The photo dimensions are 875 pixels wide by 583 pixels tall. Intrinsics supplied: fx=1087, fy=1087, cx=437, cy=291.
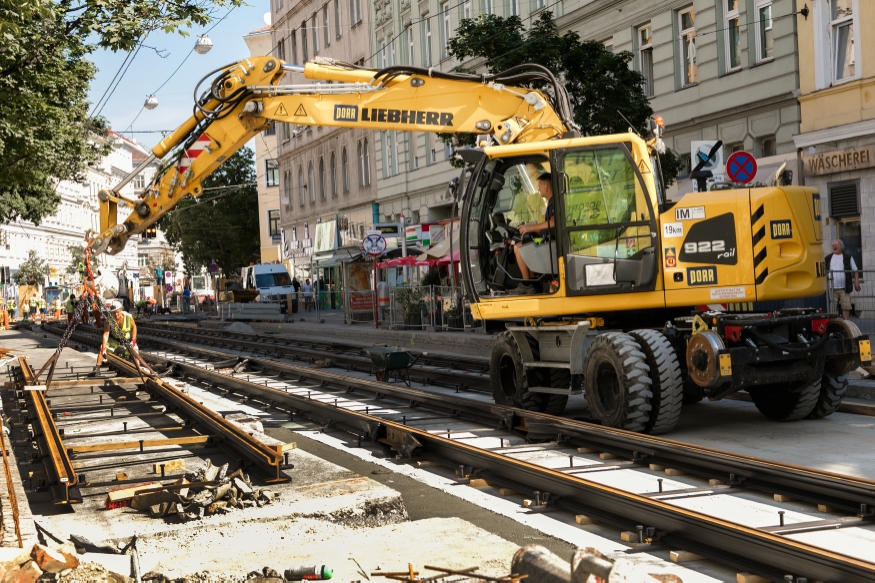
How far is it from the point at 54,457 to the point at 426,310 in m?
20.0

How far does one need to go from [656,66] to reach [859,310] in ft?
43.6

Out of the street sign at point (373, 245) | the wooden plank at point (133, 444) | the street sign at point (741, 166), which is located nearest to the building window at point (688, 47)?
the street sign at point (373, 245)

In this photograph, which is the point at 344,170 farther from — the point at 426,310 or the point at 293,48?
the point at 426,310

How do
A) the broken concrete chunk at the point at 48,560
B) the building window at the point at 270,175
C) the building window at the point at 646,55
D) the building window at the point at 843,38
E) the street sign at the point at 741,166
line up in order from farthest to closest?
the building window at the point at 270,175 → the building window at the point at 646,55 → the building window at the point at 843,38 → the street sign at the point at 741,166 → the broken concrete chunk at the point at 48,560

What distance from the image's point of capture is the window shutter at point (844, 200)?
22.5 m

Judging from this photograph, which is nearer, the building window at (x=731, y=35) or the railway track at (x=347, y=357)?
the railway track at (x=347, y=357)

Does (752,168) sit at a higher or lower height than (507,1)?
lower

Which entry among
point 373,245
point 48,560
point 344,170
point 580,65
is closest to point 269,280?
point 344,170

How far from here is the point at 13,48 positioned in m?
17.0

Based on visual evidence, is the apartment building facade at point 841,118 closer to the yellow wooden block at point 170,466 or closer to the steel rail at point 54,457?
the steel rail at point 54,457

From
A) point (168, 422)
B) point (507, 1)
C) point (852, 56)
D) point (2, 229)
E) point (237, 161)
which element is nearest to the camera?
point (168, 422)

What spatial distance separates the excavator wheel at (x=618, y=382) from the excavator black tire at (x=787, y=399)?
1.62 meters

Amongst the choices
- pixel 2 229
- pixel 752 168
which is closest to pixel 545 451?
pixel 752 168

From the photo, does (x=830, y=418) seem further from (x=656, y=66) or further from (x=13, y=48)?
(x=656, y=66)
